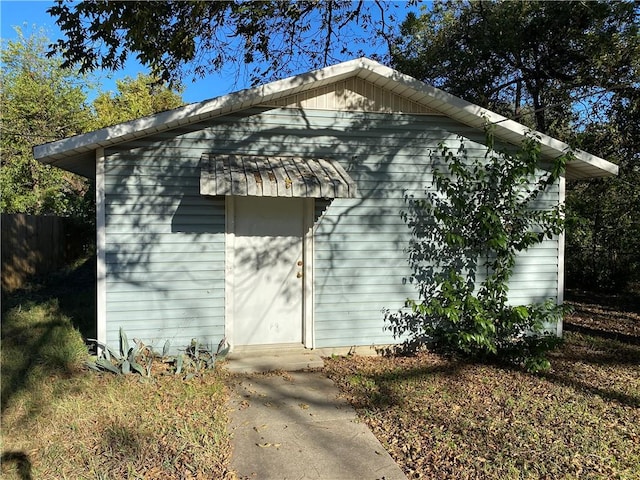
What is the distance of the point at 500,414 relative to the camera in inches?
170

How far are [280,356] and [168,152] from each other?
9.67 feet

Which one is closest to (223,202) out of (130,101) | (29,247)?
(29,247)

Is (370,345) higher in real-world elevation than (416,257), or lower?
lower

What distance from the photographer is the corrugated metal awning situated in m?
4.91

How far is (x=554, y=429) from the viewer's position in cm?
403

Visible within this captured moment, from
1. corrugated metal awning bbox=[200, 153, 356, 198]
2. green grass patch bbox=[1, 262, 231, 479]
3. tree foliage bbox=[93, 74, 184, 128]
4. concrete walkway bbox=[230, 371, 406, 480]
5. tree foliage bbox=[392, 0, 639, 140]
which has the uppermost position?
tree foliage bbox=[93, 74, 184, 128]

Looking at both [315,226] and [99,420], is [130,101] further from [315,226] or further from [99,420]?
[99,420]

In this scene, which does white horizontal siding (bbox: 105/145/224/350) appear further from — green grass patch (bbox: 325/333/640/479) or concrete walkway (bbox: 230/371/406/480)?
green grass patch (bbox: 325/333/640/479)

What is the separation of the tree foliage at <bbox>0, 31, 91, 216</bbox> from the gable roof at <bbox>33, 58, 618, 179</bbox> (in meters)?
12.7

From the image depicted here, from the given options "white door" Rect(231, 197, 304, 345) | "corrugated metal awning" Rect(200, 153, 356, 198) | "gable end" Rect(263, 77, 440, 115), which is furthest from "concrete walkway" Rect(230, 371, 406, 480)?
"gable end" Rect(263, 77, 440, 115)

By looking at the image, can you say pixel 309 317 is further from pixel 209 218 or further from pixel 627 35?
pixel 627 35

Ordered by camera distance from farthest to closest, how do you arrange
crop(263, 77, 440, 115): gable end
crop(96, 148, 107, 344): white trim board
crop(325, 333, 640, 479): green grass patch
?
crop(263, 77, 440, 115): gable end < crop(96, 148, 107, 344): white trim board < crop(325, 333, 640, 479): green grass patch

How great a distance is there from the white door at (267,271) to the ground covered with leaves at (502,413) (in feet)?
2.97

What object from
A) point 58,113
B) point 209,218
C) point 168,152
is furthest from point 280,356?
point 58,113
